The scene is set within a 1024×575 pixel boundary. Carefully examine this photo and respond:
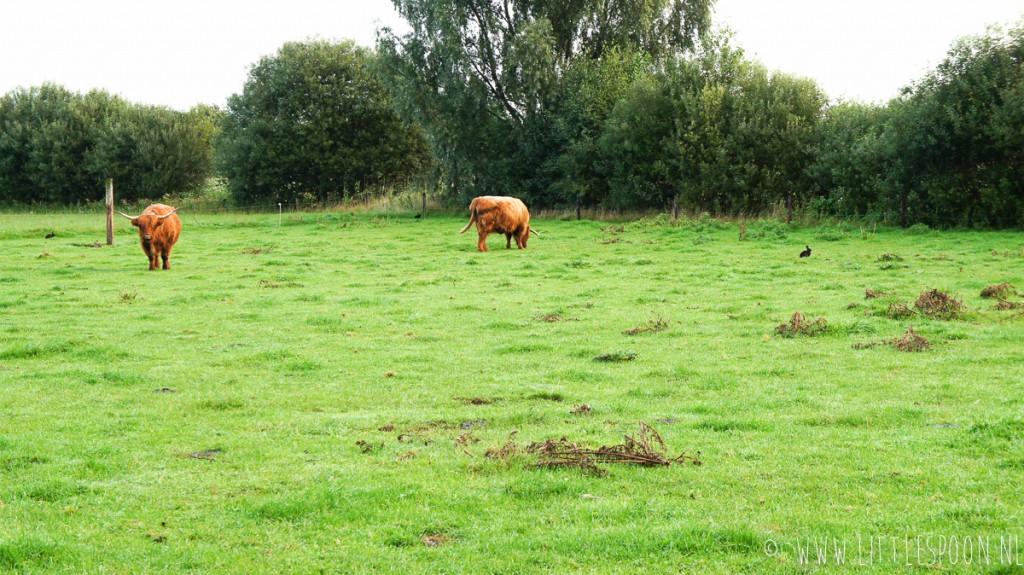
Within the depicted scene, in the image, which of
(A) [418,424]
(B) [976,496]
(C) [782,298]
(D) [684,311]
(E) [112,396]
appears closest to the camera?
(B) [976,496]

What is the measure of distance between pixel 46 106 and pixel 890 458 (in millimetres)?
68534

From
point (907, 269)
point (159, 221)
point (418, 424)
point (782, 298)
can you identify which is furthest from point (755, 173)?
point (418, 424)

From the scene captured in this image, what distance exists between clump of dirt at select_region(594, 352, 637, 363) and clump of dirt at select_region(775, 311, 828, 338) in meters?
2.79

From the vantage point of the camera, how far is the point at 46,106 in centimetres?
6272

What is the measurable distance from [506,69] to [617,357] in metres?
32.8

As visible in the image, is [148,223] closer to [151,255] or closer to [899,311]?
[151,255]

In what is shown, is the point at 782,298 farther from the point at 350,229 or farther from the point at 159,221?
the point at 350,229

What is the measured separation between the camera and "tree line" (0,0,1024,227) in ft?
98.9

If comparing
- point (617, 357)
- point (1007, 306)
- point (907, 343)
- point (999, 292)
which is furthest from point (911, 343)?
point (999, 292)

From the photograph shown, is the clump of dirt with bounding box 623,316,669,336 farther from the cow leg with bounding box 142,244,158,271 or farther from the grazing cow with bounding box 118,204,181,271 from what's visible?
the cow leg with bounding box 142,244,158,271

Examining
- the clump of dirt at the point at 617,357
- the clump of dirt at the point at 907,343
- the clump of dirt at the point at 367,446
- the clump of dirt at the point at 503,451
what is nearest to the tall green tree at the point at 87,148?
the clump of dirt at the point at 617,357

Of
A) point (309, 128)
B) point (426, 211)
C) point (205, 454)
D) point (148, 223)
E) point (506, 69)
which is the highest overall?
point (506, 69)

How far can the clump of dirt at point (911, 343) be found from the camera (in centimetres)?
1161

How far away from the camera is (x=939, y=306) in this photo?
14.1 m
